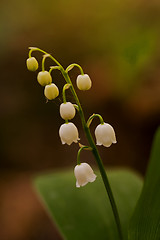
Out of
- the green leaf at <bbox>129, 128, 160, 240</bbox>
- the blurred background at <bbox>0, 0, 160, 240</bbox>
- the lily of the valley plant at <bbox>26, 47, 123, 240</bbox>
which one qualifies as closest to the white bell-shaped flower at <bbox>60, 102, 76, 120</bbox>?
the lily of the valley plant at <bbox>26, 47, 123, 240</bbox>

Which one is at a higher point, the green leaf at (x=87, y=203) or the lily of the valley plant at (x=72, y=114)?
the lily of the valley plant at (x=72, y=114)

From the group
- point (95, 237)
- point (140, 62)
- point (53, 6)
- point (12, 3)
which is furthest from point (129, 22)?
point (95, 237)

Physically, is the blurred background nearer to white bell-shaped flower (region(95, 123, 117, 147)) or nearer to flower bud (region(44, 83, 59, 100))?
white bell-shaped flower (region(95, 123, 117, 147))

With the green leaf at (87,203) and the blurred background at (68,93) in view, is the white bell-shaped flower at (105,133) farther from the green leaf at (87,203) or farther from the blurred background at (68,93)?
the blurred background at (68,93)

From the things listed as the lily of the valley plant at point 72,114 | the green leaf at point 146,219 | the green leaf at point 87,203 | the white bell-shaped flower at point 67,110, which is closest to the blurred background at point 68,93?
the green leaf at point 87,203

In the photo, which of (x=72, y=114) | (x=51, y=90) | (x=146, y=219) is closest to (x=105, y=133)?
(x=72, y=114)

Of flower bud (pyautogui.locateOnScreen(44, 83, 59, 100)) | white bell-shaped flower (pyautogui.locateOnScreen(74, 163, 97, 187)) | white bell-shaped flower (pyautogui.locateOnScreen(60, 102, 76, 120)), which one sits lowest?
white bell-shaped flower (pyautogui.locateOnScreen(74, 163, 97, 187))

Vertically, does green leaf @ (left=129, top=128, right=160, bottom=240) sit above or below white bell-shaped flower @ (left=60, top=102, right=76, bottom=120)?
below
